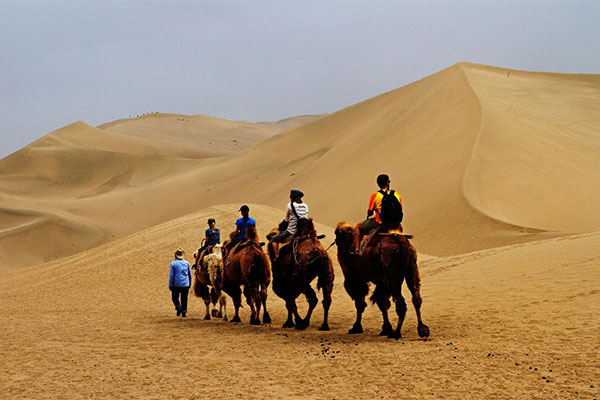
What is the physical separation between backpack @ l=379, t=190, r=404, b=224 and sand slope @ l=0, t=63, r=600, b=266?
47.7 ft

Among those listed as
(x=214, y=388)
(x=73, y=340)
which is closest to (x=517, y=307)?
(x=214, y=388)

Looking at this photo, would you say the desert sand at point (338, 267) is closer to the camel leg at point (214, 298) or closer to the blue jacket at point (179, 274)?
the camel leg at point (214, 298)

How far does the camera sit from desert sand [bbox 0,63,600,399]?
8383 millimetres

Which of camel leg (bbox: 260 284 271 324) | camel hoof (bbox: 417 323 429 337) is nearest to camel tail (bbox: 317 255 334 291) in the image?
camel leg (bbox: 260 284 271 324)

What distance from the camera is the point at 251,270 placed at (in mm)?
13266

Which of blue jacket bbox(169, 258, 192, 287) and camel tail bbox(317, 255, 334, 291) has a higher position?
blue jacket bbox(169, 258, 192, 287)

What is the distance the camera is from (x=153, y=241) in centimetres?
2720

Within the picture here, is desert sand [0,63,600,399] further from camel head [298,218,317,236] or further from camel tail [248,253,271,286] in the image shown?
camel head [298,218,317,236]

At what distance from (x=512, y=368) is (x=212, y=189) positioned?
5389 cm

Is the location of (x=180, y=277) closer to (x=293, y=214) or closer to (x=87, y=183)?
(x=293, y=214)

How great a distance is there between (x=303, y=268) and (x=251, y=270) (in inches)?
61.3

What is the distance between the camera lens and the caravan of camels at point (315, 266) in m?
10.4

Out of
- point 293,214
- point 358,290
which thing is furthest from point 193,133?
point 358,290

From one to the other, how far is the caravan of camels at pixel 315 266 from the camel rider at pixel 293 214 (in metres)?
0.02
